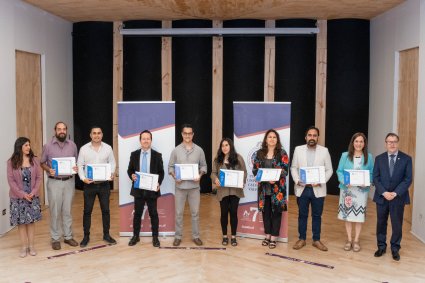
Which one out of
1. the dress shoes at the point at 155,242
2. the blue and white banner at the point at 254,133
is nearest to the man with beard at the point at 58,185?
the dress shoes at the point at 155,242

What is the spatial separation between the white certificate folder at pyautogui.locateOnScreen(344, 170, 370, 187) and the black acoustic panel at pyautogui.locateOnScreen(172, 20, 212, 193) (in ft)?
14.6

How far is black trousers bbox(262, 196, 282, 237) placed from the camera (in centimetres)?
668

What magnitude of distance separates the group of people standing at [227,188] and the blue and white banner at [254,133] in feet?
0.78

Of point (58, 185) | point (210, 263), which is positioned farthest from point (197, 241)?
point (58, 185)

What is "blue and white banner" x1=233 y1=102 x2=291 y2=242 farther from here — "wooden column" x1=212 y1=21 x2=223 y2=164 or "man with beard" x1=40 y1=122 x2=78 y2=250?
"wooden column" x1=212 y1=21 x2=223 y2=164

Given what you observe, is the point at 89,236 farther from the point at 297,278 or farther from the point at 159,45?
the point at 159,45

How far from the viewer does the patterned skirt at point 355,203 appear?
6.34 metres

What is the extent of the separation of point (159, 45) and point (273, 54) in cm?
221

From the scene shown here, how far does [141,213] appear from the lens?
22.2ft

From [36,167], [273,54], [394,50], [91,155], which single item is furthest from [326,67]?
[36,167]

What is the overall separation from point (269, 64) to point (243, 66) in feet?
1.65

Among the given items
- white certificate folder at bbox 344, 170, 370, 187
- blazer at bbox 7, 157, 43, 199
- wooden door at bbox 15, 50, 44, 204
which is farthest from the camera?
wooden door at bbox 15, 50, 44, 204

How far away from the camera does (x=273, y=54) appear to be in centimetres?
1002

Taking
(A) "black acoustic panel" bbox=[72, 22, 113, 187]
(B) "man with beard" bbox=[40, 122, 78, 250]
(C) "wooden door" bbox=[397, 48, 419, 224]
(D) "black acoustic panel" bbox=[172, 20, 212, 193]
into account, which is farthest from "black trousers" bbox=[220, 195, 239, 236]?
(A) "black acoustic panel" bbox=[72, 22, 113, 187]
